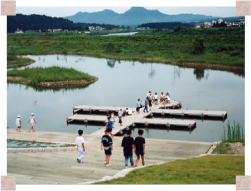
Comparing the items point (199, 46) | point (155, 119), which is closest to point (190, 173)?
point (155, 119)

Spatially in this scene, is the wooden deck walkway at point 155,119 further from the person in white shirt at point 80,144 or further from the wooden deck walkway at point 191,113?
the person in white shirt at point 80,144

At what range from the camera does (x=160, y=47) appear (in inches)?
2766

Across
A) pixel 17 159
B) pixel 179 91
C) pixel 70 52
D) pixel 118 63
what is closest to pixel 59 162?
pixel 17 159

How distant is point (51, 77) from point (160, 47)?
109 ft

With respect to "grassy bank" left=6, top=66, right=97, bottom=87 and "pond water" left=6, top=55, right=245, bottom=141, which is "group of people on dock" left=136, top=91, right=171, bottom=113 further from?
"grassy bank" left=6, top=66, right=97, bottom=87

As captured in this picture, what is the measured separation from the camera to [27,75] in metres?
42.7

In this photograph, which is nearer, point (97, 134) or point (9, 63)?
point (97, 134)

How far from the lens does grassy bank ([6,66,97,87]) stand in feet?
133

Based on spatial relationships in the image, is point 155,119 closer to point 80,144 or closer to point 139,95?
point 139,95

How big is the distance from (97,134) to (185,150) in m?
5.38

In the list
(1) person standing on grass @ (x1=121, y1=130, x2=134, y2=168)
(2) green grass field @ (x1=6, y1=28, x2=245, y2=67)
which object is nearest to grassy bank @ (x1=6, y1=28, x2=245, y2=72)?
(2) green grass field @ (x1=6, y1=28, x2=245, y2=67)
